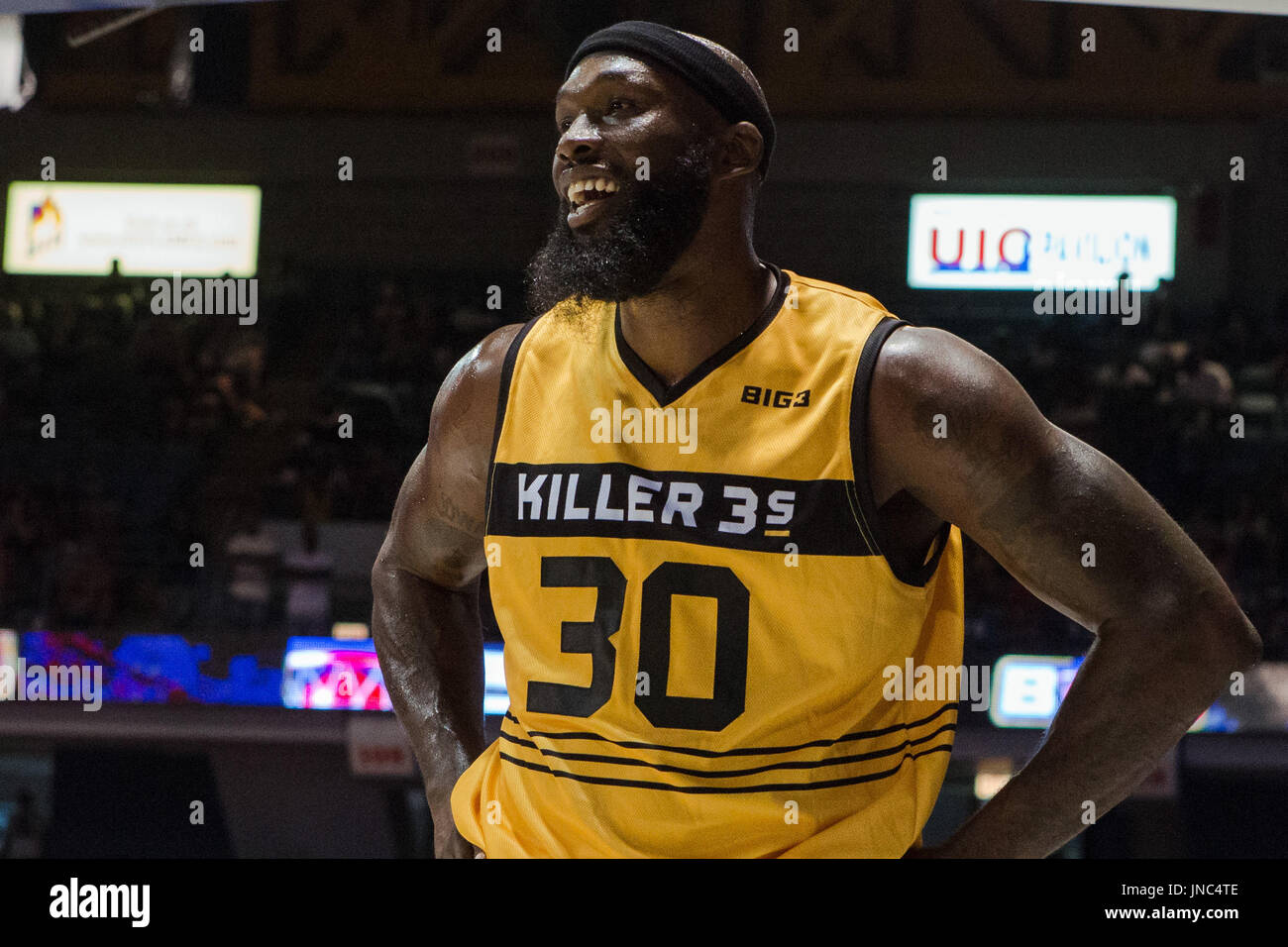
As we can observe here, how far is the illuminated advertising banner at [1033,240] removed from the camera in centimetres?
650

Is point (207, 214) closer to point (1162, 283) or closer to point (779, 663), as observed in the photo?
point (1162, 283)

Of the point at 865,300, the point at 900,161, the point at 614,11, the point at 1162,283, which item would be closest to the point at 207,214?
the point at 614,11

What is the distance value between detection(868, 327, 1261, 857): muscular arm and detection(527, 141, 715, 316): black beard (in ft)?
0.80

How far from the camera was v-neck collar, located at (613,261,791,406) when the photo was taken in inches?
49.6

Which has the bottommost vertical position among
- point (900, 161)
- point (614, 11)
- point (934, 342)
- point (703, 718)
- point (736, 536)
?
point (703, 718)

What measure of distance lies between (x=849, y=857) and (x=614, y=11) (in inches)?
215

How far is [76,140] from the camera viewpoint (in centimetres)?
752

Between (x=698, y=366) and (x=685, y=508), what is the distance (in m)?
0.15

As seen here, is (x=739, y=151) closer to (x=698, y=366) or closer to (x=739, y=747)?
(x=698, y=366)

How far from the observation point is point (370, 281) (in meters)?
6.91

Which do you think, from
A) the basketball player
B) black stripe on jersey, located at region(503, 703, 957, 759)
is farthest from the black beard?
black stripe on jersey, located at region(503, 703, 957, 759)
